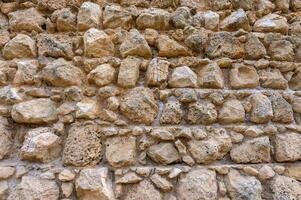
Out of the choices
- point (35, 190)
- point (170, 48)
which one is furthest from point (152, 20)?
point (35, 190)

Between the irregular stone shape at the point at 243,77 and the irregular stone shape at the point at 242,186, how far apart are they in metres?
0.46

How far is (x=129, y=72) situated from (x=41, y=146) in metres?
0.55

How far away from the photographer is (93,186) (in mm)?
1268

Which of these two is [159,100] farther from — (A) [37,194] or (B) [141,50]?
(A) [37,194]

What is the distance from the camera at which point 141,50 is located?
4.97 feet

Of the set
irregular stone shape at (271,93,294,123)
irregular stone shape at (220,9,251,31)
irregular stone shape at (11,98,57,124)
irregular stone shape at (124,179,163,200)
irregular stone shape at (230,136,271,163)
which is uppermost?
irregular stone shape at (220,9,251,31)

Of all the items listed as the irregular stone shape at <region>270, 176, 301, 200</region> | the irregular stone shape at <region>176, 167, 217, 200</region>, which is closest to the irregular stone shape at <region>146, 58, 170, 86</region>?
the irregular stone shape at <region>176, 167, 217, 200</region>

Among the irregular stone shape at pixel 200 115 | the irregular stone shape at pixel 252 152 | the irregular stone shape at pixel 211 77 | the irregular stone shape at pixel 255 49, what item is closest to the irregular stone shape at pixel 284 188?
the irregular stone shape at pixel 252 152

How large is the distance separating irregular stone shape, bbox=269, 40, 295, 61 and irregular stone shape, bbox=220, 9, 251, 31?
171 millimetres

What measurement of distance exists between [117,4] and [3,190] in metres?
1.11

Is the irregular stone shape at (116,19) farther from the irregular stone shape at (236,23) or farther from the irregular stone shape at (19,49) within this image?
the irregular stone shape at (236,23)

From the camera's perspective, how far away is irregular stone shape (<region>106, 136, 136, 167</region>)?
1.32 metres

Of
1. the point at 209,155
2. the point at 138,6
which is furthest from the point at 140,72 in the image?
the point at 209,155

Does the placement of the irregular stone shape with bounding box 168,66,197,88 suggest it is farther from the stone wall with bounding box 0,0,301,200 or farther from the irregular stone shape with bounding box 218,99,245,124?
the irregular stone shape with bounding box 218,99,245,124
